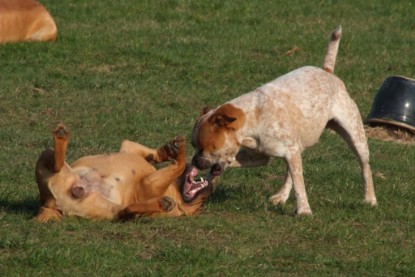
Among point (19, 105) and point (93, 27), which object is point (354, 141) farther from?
point (93, 27)

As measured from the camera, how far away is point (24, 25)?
51.8 ft

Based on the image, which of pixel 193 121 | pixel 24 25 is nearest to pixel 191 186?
pixel 193 121

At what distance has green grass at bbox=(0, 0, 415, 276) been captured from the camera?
24.3 ft

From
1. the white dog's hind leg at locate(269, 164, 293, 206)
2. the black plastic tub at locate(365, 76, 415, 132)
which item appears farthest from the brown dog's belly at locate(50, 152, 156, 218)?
the black plastic tub at locate(365, 76, 415, 132)

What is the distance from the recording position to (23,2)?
1620cm

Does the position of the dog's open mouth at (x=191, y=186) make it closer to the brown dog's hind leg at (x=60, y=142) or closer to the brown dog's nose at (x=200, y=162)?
the brown dog's nose at (x=200, y=162)

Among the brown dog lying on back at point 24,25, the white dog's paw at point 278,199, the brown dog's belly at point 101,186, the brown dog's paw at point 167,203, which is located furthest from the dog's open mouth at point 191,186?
the brown dog lying on back at point 24,25

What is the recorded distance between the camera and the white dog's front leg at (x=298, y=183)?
877 cm

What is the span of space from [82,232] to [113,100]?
5849mm

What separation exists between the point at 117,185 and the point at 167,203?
48 centimetres

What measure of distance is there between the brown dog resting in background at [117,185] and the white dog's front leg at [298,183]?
2.18ft

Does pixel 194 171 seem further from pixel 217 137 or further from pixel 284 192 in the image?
pixel 284 192

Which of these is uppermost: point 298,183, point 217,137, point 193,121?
point 217,137

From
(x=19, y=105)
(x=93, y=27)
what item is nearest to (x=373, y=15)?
(x=93, y=27)
